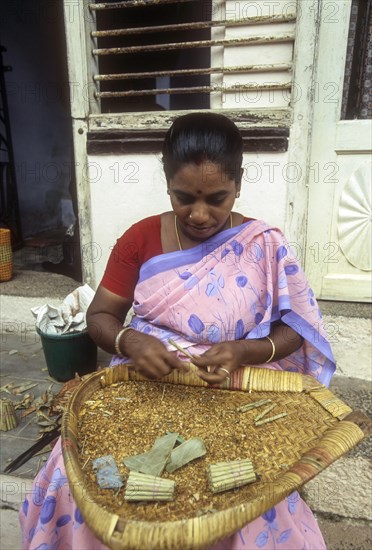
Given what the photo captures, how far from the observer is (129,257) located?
4.97 ft

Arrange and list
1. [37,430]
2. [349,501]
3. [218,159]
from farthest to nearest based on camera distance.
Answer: [37,430] < [349,501] < [218,159]

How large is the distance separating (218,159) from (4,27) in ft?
20.0

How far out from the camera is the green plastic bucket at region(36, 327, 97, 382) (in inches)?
103

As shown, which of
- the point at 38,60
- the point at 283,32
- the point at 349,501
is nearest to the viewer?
the point at 349,501

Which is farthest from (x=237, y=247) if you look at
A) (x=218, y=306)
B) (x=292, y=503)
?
(x=292, y=503)

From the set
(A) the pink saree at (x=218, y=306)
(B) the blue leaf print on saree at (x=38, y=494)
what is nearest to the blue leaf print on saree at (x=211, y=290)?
(A) the pink saree at (x=218, y=306)

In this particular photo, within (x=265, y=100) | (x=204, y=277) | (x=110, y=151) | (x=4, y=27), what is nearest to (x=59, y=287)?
(x=110, y=151)

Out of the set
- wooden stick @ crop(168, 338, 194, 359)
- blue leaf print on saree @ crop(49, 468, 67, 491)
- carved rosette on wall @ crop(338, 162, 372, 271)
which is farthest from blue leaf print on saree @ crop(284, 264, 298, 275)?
carved rosette on wall @ crop(338, 162, 372, 271)

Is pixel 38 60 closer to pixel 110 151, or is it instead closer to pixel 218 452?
→ pixel 110 151

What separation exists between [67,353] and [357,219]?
2.11m

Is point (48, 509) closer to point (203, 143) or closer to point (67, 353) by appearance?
point (203, 143)

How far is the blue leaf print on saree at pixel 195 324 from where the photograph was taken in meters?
1.36

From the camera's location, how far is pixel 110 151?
9.55ft

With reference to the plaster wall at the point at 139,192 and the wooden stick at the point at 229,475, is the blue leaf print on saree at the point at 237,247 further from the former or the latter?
the plaster wall at the point at 139,192
